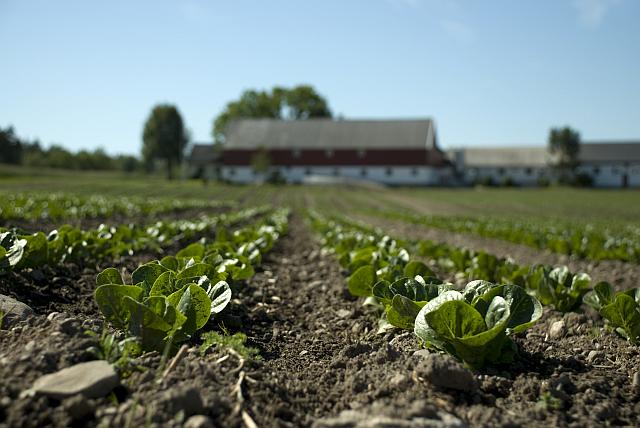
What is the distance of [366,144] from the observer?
230 feet

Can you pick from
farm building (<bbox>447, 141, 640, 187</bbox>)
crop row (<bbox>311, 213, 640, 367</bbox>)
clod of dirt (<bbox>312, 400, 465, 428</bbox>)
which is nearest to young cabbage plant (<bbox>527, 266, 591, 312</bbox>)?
crop row (<bbox>311, 213, 640, 367</bbox>)

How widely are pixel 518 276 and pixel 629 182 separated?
85.2 metres

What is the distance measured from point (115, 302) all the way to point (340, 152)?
6792 centimetres

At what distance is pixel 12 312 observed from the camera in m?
3.60

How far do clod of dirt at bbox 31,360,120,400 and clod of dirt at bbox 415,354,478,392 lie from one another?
1.70m

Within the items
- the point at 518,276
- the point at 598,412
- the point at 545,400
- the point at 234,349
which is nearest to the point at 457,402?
the point at 545,400

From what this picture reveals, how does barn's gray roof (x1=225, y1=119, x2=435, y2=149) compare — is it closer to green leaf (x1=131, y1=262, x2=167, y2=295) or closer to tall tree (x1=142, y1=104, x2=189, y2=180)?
tall tree (x1=142, y1=104, x2=189, y2=180)

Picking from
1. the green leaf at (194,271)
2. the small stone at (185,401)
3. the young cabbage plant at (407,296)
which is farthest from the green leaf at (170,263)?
the small stone at (185,401)

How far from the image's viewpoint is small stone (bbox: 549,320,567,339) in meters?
4.52

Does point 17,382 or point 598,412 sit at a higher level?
point 17,382

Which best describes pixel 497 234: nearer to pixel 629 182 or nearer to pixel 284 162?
pixel 284 162

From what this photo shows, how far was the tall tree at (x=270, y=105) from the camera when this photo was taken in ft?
303

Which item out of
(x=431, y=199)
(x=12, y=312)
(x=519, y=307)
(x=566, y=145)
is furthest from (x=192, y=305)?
(x=566, y=145)

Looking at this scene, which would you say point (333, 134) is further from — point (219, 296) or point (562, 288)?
point (219, 296)
